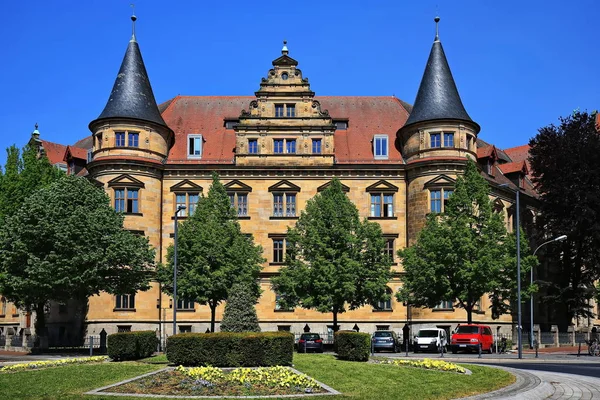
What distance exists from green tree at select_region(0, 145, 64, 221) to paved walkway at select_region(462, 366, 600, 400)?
4003cm

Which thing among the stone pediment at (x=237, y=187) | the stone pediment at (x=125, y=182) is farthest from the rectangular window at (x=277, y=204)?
the stone pediment at (x=125, y=182)

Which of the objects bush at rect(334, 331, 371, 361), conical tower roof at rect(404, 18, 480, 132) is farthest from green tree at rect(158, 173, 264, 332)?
conical tower roof at rect(404, 18, 480, 132)

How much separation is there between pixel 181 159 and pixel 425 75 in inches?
830

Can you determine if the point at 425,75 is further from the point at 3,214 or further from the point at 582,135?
the point at 3,214

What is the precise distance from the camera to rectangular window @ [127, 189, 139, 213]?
59375mm

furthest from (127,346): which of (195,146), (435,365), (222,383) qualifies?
(195,146)

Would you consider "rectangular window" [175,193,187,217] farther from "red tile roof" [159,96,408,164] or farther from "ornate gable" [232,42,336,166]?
"ornate gable" [232,42,336,166]

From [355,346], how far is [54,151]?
186 feet

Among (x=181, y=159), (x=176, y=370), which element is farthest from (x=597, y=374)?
(x=181, y=159)

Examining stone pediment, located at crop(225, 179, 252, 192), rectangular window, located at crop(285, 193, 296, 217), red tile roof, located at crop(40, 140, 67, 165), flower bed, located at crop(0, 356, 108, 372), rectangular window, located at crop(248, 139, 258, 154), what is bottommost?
flower bed, located at crop(0, 356, 108, 372)

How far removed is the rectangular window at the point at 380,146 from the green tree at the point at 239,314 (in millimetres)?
33970

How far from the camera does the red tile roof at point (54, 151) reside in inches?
3105

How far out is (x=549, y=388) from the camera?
76.6ft

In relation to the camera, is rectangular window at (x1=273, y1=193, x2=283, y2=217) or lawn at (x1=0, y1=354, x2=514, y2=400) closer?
lawn at (x1=0, y1=354, x2=514, y2=400)
